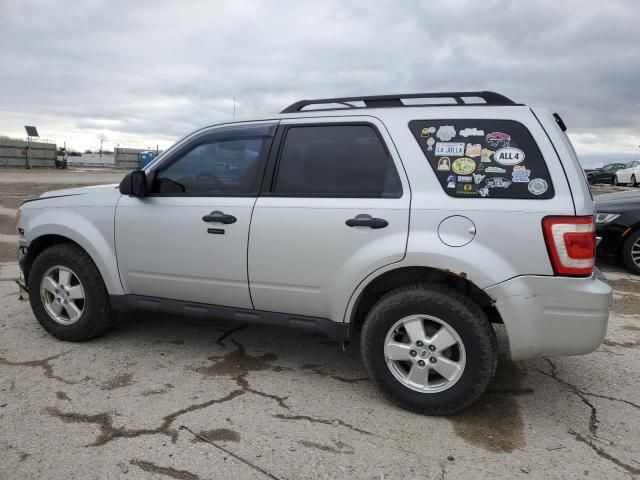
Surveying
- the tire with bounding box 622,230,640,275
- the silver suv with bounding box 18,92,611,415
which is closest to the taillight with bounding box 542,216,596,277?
the silver suv with bounding box 18,92,611,415

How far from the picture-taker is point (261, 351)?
13.1ft

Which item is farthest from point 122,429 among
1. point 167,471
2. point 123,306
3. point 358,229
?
point 358,229

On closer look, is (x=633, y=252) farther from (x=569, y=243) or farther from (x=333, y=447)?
(x=333, y=447)

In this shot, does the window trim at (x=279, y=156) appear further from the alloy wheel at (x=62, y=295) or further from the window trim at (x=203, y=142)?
the alloy wheel at (x=62, y=295)

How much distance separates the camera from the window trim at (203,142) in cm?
344

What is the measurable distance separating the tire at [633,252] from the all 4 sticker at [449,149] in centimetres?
527

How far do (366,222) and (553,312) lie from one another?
3.74ft

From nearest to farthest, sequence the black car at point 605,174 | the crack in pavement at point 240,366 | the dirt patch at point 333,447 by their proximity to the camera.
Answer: the dirt patch at point 333,447 < the crack in pavement at point 240,366 < the black car at point 605,174

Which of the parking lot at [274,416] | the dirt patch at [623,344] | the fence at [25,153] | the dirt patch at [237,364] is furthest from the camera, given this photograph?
the fence at [25,153]

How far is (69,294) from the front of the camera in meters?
4.00

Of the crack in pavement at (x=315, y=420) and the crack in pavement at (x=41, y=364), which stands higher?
the crack in pavement at (x=315, y=420)

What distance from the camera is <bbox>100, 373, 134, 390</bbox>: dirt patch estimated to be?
10.9 feet

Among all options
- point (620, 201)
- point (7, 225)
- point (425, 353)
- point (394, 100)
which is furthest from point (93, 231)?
point (7, 225)

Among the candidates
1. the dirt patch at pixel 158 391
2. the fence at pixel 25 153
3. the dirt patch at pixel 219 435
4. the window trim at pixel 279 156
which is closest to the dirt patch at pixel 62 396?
the dirt patch at pixel 158 391
